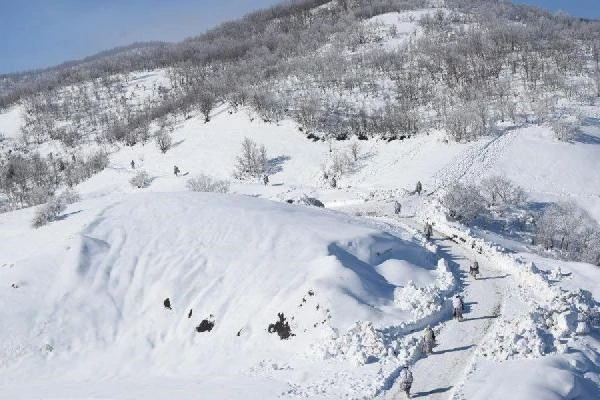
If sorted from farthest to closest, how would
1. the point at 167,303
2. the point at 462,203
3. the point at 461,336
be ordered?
the point at 462,203
the point at 167,303
the point at 461,336

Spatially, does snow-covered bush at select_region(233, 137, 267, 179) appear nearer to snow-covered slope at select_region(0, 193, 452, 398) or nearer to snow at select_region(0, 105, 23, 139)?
snow-covered slope at select_region(0, 193, 452, 398)

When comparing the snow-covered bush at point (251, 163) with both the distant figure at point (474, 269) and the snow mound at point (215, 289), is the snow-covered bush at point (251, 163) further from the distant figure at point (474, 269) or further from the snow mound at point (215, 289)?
the distant figure at point (474, 269)

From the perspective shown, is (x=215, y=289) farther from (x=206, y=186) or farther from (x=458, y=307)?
(x=206, y=186)

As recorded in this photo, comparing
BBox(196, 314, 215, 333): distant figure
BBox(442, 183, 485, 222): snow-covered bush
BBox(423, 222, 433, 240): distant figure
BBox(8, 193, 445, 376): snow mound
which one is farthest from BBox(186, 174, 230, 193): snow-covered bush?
BBox(196, 314, 215, 333): distant figure

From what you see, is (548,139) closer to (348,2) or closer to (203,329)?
(203,329)

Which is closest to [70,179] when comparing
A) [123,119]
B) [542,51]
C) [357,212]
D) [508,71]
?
[123,119]

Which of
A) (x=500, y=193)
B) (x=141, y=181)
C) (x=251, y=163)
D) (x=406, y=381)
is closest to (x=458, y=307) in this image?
(x=406, y=381)
